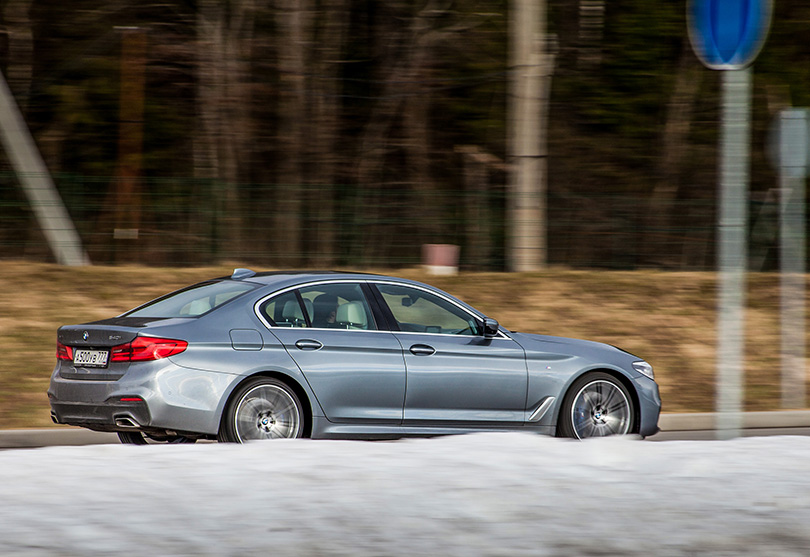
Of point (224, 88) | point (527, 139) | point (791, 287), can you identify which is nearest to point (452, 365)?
point (791, 287)

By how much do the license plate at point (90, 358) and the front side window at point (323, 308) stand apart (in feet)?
3.74

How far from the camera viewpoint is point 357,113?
1080 inches

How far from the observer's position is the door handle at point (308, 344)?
7875mm

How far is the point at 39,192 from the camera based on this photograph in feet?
60.7

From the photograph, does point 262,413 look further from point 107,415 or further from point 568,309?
point 568,309

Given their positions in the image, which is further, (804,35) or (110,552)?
(804,35)

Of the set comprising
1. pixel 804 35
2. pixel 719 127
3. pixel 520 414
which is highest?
pixel 804 35

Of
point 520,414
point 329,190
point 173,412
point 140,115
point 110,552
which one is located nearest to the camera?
point 110,552

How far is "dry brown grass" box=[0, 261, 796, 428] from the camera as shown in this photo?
13.1 metres

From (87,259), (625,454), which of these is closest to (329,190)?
(87,259)

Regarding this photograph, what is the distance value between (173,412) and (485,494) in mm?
3864

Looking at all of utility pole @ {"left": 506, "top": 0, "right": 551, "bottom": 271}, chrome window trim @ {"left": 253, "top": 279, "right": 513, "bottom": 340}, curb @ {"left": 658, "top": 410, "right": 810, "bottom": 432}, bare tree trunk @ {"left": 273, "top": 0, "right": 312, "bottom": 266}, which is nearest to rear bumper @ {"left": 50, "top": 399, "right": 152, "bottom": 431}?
chrome window trim @ {"left": 253, "top": 279, "right": 513, "bottom": 340}

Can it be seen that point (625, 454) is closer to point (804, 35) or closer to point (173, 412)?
point (173, 412)

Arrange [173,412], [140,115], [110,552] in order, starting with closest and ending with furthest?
[110,552] < [173,412] < [140,115]
